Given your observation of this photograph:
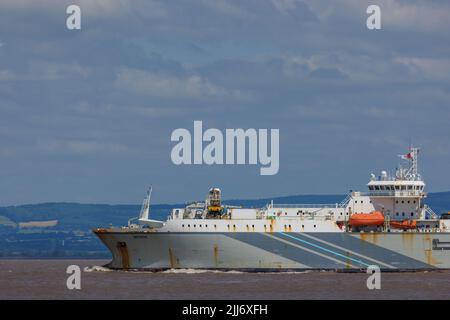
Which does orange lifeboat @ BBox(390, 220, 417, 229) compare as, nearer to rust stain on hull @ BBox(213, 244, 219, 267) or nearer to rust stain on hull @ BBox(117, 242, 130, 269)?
rust stain on hull @ BBox(213, 244, 219, 267)

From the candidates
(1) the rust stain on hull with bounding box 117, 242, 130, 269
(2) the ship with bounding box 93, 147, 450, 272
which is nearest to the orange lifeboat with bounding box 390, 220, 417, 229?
(2) the ship with bounding box 93, 147, 450, 272

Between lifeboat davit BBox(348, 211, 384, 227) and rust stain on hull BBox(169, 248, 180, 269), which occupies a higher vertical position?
lifeboat davit BBox(348, 211, 384, 227)

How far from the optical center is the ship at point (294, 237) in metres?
73.3

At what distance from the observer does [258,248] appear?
7350cm

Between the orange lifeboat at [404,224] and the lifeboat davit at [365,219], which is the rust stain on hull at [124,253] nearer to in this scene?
the lifeboat davit at [365,219]

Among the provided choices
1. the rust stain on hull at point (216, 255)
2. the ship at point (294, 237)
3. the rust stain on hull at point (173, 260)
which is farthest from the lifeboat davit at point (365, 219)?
the rust stain on hull at point (173, 260)

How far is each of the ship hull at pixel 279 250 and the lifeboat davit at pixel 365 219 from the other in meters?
0.74

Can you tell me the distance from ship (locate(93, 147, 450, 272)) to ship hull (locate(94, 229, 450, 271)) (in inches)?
Result: 2.4

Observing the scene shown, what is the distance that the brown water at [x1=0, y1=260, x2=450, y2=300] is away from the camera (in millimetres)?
59062

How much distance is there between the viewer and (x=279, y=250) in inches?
2906

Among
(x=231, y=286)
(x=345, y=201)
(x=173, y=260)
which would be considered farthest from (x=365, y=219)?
(x=231, y=286)
